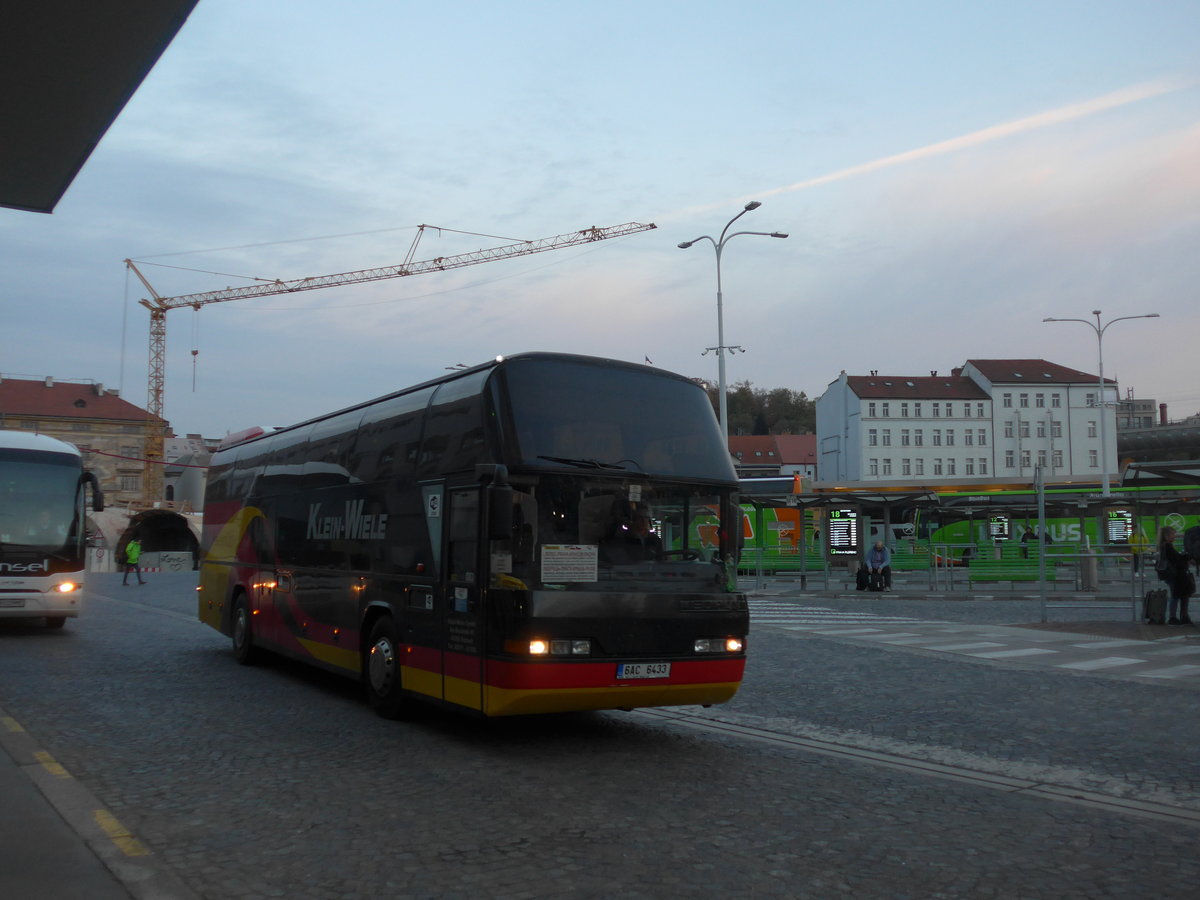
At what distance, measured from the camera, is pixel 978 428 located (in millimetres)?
103812

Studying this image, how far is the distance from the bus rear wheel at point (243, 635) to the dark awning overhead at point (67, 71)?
8.33 metres

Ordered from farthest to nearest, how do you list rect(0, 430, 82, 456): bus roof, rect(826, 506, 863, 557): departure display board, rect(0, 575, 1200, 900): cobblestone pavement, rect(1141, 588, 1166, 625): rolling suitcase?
rect(826, 506, 863, 557): departure display board < rect(1141, 588, 1166, 625): rolling suitcase < rect(0, 430, 82, 456): bus roof < rect(0, 575, 1200, 900): cobblestone pavement

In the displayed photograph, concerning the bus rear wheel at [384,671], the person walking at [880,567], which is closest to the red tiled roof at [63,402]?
the person walking at [880,567]

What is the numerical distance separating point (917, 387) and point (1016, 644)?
90.7m

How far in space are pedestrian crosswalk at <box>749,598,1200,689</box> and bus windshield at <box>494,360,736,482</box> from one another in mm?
7356

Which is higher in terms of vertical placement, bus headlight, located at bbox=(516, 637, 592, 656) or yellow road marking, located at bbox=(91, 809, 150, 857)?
bus headlight, located at bbox=(516, 637, 592, 656)

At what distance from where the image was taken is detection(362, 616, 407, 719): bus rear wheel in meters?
10.3

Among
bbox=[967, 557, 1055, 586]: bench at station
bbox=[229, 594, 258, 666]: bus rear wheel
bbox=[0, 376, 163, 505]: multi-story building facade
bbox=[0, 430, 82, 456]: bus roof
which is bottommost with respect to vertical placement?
bbox=[229, 594, 258, 666]: bus rear wheel

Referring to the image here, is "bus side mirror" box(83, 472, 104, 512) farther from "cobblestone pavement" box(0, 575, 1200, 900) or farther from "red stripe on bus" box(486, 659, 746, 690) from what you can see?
"red stripe on bus" box(486, 659, 746, 690)

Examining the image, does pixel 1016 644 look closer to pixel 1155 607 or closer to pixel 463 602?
pixel 1155 607

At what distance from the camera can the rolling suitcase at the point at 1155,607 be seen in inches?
812

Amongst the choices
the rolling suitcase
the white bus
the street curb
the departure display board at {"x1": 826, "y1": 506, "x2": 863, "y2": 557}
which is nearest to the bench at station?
the departure display board at {"x1": 826, "y1": 506, "x2": 863, "y2": 557}

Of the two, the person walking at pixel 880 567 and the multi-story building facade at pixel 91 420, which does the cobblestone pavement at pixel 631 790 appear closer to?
the person walking at pixel 880 567

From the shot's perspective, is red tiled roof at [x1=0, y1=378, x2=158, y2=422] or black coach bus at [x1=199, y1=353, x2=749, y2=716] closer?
black coach bus at [x1=199, y1=353, x2=749, y2=716]
